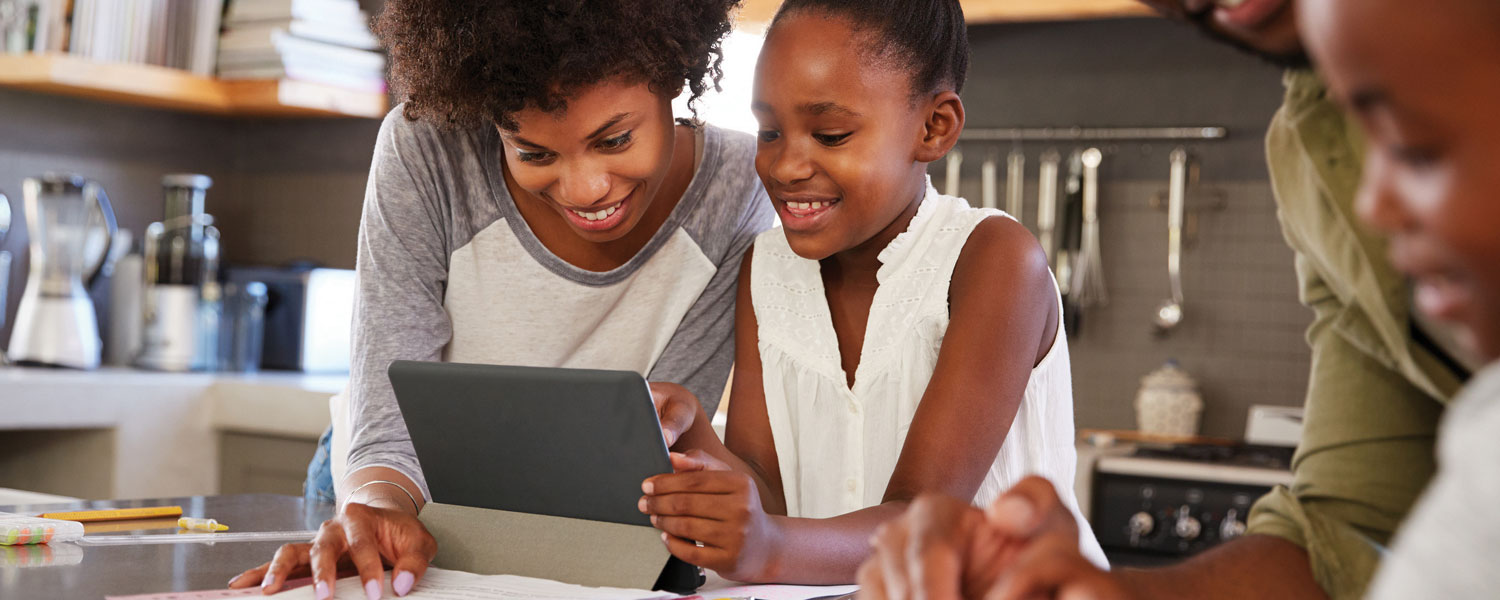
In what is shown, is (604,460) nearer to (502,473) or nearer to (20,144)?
(502,473)

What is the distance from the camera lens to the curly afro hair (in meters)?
1.25

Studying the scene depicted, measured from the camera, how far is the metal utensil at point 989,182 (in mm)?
3086

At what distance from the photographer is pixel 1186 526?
7.89 feet

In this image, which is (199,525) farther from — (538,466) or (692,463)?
(692,463)

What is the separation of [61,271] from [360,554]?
2.43m

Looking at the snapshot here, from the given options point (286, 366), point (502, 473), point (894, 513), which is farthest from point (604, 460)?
point (286, 366)

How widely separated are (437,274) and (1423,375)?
3.31ft

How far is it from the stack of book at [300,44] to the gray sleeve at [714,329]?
6.71 feet

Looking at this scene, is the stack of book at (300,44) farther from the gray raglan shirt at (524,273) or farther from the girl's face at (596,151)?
the girl's face at (596,151)

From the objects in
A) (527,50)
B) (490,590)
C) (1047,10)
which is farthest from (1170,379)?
(490,590)

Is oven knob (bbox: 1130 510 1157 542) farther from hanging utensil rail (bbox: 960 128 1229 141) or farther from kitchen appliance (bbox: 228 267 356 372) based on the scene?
kitchen appliance (bbox: 228 267 356 372)

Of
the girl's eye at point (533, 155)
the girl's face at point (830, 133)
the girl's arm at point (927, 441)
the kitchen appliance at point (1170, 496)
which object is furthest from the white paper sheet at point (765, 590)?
the kitchen appliance at point (1170, 496)

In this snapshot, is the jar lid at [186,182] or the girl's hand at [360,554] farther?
the jar lid at [186,182]

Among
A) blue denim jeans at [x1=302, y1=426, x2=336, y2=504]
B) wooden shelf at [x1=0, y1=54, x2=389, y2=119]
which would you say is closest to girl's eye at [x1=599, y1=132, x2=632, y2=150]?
blue denim jeans at [x1=302, y1=426, x2=336, y2=504]
